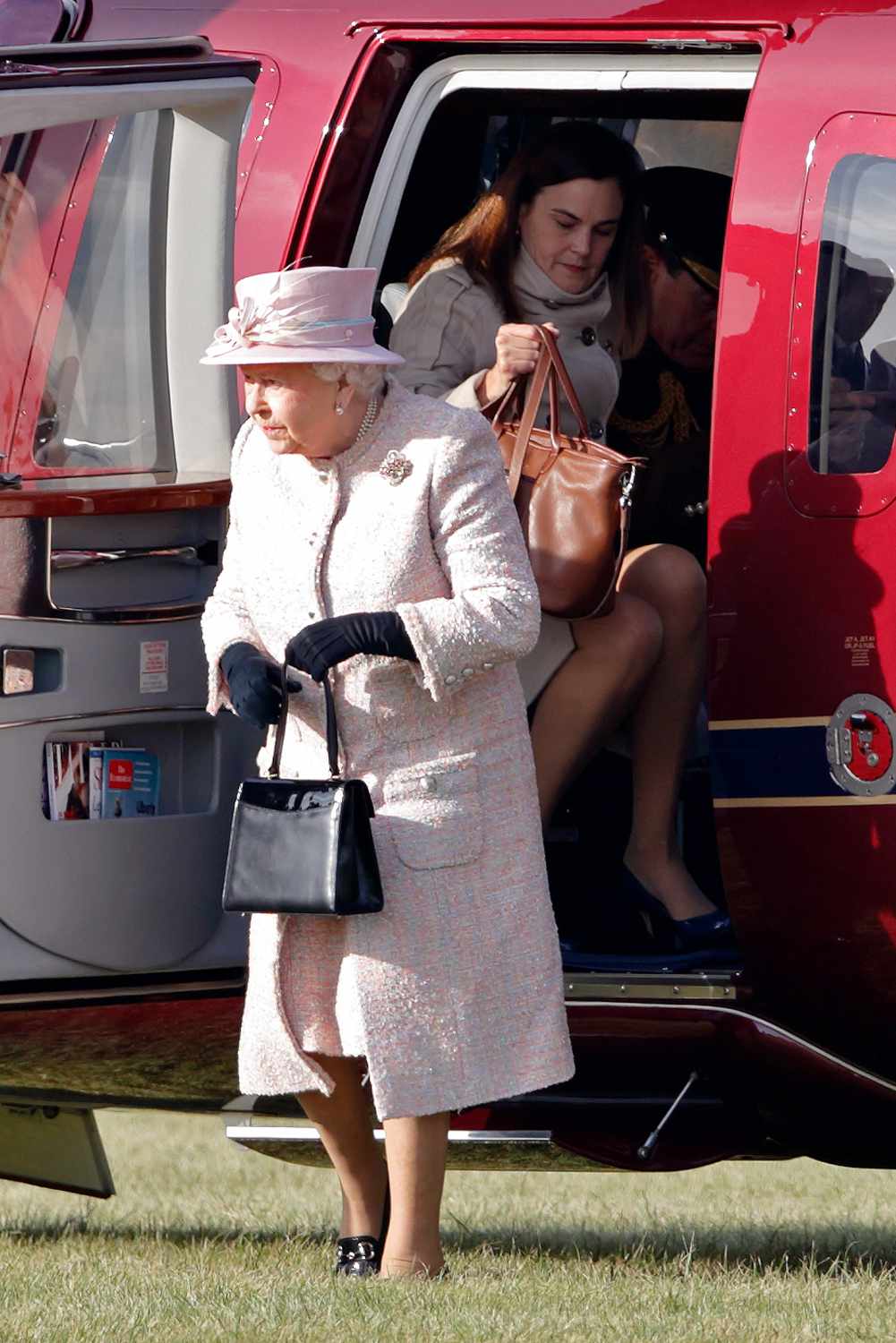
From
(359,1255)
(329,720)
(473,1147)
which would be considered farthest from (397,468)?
(473,1147)

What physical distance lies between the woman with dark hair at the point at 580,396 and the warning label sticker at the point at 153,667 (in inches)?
29.8

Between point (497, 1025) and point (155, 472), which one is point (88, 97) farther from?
point (497, 1025)

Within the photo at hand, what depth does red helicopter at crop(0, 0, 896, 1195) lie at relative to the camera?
4.73 m

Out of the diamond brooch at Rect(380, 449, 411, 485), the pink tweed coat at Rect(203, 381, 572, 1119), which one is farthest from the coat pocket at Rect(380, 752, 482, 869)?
the diamond brooch at Rect(380, 449, 411, 485)

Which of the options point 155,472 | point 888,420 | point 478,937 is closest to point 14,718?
point 155,472

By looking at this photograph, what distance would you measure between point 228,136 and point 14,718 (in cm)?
130

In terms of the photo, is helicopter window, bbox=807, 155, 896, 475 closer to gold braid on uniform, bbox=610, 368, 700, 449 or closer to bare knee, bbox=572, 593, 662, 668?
bare knee, bbox=572, 593, 662, 668

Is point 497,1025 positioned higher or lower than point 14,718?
lower

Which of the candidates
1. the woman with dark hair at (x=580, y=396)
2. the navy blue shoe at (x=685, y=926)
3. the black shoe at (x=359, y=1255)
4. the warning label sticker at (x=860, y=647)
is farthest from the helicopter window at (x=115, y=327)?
the black shoe at (x=359, y=1255)

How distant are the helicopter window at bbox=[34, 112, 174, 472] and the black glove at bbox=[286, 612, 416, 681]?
0.92 m

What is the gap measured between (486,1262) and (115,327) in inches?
83.7

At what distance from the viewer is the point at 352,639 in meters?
4.30

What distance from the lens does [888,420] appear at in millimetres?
4711

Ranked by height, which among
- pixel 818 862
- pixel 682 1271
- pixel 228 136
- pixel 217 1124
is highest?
pixel 228 136
